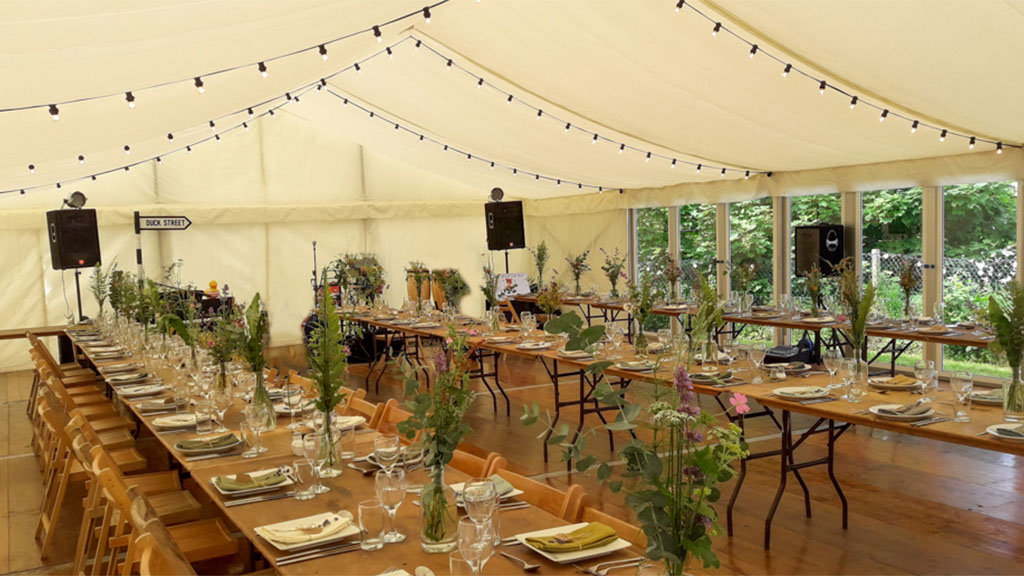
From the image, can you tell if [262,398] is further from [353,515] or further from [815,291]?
[815,291]

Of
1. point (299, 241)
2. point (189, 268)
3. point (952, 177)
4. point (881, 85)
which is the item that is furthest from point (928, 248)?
point (189, 268)

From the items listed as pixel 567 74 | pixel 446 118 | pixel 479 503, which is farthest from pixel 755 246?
pixel 479 503

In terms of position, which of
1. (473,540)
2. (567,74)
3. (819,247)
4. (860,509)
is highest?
(567,74)

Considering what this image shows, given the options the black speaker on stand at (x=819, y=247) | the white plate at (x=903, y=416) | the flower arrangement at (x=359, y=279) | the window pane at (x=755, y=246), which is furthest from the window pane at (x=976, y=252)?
the flower arrangement at (x=359, y=279)

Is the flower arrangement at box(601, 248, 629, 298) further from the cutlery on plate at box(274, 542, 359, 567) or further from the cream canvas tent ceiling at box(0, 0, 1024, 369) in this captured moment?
the cutlery on plate at box(274, 542, 359, 567)

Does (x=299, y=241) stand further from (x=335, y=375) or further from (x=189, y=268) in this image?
(x=335, y=375)

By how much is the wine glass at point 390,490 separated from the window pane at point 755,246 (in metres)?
8.68

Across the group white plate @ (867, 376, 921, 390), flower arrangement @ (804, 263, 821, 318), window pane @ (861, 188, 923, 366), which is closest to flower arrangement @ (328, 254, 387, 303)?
flower arrangement @ (804, 263, 821, 318)

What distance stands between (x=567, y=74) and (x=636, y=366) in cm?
310

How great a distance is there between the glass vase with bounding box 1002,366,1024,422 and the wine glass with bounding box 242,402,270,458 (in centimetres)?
306

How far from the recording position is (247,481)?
2984 mm

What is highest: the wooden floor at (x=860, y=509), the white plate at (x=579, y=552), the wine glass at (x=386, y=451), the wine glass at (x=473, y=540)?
the wine glass at (x=386, y=451)

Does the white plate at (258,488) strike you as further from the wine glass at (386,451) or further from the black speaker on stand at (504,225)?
the black speaker on stand at (504,225)

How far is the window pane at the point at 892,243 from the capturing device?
903 cm
